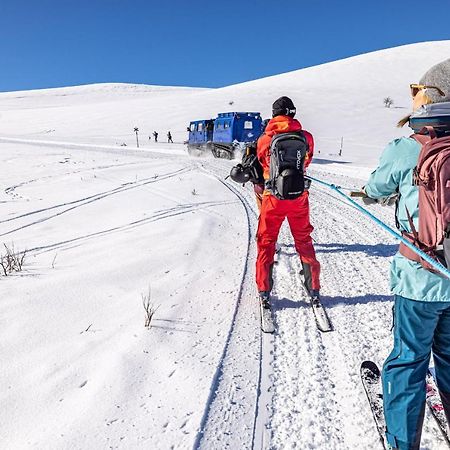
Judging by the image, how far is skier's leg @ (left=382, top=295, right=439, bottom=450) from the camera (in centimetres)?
171

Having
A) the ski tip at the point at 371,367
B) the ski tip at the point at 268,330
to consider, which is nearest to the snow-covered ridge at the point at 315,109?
the ski tip at the point at 268,330

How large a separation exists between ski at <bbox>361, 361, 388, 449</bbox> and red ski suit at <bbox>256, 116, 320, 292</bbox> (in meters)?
1.10

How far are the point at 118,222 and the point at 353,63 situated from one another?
7337cm

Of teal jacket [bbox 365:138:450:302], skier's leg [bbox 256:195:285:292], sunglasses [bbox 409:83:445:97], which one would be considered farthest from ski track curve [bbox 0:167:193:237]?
sunglasses [bbox 409:83:445:97]

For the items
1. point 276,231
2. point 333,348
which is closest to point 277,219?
point 276,231

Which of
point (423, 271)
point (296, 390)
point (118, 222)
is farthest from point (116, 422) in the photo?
point (118, 222)

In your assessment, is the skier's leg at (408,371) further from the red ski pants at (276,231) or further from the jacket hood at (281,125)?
the jacket hood at (281,125)

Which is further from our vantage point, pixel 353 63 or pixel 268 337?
pixel 353 63

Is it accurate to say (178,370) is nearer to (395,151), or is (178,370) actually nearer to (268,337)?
(268,337)

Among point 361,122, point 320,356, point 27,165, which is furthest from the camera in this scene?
point 361,122

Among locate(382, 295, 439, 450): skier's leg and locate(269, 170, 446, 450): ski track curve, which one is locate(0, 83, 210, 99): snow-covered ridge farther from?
locate(382, 295, 439, 450): skier's leg

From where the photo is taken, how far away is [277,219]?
3.39 m

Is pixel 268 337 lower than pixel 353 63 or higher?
lower

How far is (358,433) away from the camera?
204 centimetres
